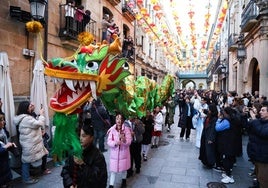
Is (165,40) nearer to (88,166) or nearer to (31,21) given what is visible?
(31,21)

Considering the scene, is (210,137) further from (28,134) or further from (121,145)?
(28,134)

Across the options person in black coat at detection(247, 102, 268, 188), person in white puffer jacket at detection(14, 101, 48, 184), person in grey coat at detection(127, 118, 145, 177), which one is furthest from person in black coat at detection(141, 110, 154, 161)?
person in black coat at detection(247, 102, 268, 188)

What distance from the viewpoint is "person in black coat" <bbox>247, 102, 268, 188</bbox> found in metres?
4.20

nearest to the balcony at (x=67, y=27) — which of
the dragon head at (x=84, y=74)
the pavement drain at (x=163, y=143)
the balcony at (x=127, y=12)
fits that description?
the pavement drain at (x=163, y=143)

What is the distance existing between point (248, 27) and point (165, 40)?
59.1 feet

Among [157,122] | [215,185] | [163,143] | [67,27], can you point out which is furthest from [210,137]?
[67,27]

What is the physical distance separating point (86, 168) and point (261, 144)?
3.15 m

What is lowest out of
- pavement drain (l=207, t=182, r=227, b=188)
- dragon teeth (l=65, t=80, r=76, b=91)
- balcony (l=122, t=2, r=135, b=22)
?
pavement drain (l=207, t=182, r=227, b=188)

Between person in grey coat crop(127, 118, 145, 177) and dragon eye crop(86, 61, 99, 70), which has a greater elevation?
dragon eye crop(86, 61, 99, 70)

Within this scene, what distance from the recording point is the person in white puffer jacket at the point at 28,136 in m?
4.95

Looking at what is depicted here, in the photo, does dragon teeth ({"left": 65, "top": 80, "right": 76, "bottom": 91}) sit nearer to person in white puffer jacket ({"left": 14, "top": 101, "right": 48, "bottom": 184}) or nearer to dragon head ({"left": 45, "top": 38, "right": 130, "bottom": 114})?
dragon head ({"left": 45, "top": 38, "right": 130, "bottom": 114})

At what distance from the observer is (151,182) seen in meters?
5.38

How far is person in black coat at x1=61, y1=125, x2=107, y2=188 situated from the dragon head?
1.28 feet

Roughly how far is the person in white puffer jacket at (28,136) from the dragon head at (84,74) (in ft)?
7.92
